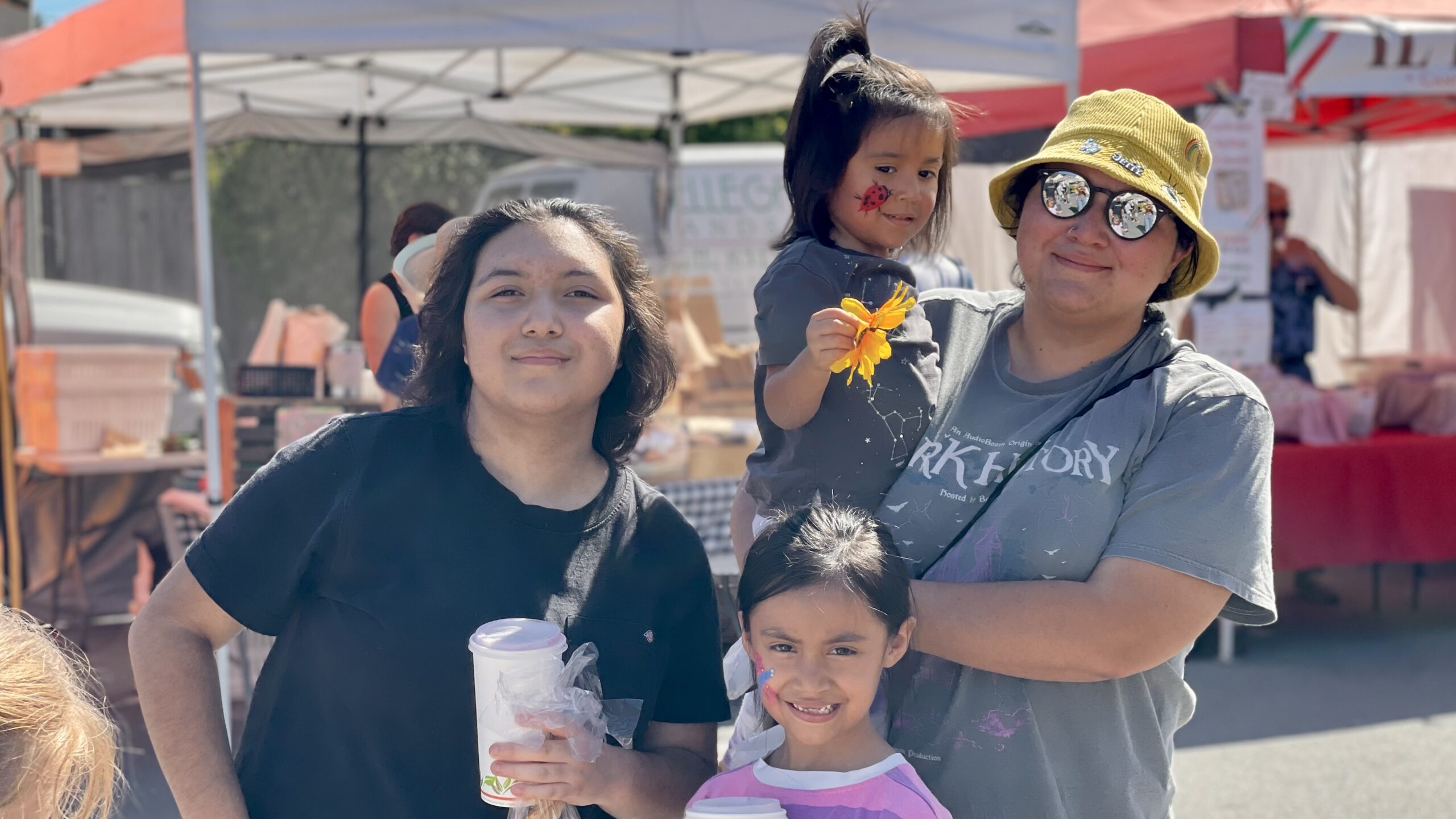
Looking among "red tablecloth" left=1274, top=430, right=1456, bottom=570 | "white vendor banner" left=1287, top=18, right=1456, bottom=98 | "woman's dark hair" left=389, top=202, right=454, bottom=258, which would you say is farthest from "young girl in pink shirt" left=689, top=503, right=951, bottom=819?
"white vendor banner" left=1287, top=18, right=1456, bottom=98

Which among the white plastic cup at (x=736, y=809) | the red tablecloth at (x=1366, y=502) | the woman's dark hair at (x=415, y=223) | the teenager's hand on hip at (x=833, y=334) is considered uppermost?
the woman's dark hair at (x=415, y=223)

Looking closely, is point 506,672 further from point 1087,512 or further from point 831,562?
point 1087,512

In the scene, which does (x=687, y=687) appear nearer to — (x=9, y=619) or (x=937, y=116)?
(x=9, y=619)

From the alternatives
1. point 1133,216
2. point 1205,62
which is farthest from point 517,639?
point 1205,62

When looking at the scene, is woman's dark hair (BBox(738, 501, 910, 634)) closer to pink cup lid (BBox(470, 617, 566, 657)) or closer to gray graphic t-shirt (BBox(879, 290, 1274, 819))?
gray graphic t-shirt (BBox(879, 290, 1274, 819))

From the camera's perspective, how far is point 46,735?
1.38m

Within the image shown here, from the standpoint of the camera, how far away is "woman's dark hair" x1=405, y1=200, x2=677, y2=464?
1.82 m

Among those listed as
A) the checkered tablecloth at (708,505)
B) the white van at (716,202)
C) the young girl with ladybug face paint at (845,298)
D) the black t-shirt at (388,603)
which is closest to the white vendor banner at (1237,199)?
the checkered tablecloth at (708,505)

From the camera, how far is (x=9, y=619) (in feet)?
4.75

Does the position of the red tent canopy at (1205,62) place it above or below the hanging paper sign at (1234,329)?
above

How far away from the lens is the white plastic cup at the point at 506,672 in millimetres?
Result: 1458

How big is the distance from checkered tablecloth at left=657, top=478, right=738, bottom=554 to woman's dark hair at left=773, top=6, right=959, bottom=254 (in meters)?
3.05

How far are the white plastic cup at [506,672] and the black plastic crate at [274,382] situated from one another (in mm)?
4342

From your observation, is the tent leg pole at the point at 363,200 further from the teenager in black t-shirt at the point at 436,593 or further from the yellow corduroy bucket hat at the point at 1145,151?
the yellow corduroy bucket hat at the point at 1145,151
